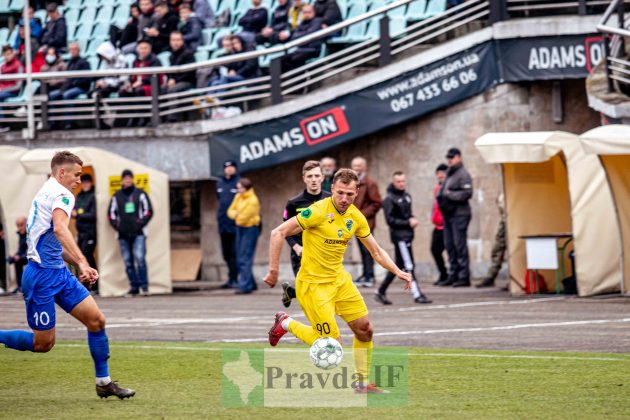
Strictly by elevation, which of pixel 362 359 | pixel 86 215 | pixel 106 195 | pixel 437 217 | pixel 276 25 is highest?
pixel 276 25

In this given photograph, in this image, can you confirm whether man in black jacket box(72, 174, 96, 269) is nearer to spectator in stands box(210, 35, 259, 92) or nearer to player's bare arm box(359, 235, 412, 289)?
spectator in stands box(210, 35, 259, 92)

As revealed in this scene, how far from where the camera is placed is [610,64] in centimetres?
2205

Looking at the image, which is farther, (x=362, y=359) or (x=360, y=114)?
(x=360, y=114)

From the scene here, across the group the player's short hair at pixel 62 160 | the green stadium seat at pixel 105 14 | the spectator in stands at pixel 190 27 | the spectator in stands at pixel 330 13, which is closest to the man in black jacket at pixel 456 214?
the spectator in stands at pixel 330 13

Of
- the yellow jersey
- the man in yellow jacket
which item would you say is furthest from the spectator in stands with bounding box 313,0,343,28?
the yellow jersey

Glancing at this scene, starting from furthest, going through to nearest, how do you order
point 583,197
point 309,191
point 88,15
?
point 88,15 → point 583,197 → point 309,191

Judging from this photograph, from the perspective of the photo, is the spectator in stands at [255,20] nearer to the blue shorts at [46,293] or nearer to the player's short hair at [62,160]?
the player's short hair at [62,160]

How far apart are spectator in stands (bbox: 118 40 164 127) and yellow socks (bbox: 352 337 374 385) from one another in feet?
51.8

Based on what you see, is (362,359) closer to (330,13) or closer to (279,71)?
(279,71)

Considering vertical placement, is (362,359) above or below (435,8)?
below

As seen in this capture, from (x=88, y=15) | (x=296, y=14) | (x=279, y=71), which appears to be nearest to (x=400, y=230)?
(x=279, y=71)

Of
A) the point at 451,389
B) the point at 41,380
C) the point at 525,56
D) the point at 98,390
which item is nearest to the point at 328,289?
the point at 451,389

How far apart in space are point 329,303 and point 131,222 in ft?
41.5

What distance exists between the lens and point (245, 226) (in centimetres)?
2377
